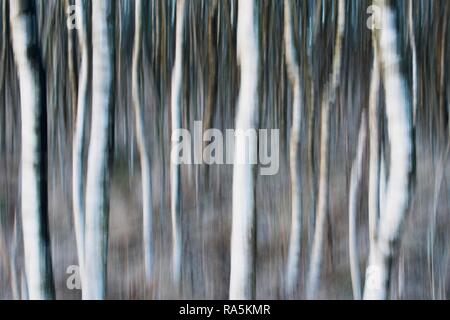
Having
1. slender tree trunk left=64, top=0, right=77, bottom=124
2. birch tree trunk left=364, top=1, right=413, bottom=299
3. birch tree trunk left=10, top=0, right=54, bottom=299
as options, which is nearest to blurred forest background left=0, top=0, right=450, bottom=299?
slender tree trunk left=64, top=0, right=77, bottom=124

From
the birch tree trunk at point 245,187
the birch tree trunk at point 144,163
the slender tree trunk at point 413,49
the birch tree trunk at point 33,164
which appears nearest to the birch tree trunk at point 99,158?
the birch tree trunk at point 33,164

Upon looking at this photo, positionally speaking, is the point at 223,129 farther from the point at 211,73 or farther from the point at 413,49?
the point at 413,49

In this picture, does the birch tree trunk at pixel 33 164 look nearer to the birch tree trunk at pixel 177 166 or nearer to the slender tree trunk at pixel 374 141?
the birch tree trunk at pixel 177 166

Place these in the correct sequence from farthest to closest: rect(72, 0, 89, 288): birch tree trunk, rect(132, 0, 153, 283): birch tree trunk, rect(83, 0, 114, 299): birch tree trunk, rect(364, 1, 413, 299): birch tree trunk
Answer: rect(132, 0, 153, 283): birch tree trunk, rect(72, 0, 89, 288): birch tree trunk, rect(83, 0, 114, 299): birch tree trunk, rect(364, 1, 413, 299): birch tree trunk

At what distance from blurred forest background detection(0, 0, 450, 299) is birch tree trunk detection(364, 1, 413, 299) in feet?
0.81

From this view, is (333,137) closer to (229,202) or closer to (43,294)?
(229,202)

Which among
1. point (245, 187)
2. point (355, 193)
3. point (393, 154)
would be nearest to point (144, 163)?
point (245, 187)

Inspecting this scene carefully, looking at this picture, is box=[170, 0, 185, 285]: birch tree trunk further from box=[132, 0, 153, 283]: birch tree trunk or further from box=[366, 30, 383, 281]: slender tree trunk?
box=[366, 30, 383, 281]: slender tree trunk

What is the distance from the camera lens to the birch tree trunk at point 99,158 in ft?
5.36

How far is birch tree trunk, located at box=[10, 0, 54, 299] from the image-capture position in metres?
1.61

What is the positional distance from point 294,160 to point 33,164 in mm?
924

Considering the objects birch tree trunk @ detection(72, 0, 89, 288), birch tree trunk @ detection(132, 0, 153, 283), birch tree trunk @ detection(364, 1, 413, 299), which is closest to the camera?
birch tree trunk @ detection(364, 1, 413, 299)

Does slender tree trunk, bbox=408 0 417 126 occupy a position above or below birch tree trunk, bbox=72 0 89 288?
above

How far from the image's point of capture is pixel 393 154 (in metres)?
1.55
